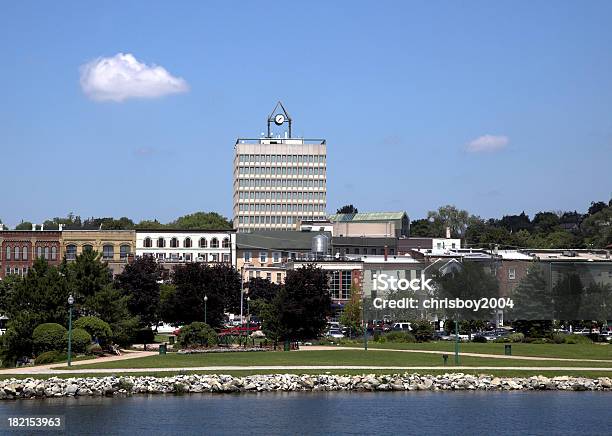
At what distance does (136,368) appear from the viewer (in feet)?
237

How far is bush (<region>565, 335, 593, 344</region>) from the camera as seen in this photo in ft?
350

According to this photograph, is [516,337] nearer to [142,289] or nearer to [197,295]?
[197,295]

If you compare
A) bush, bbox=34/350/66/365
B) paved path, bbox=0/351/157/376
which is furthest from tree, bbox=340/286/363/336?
bush, bbox=34/350/66/365

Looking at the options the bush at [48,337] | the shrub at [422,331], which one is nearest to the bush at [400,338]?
the shrub at [422,331]

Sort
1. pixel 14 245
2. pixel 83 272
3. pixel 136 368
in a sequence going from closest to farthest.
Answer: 1. pixel 136 368
2. pixel 83 272
3. pixel 14 245

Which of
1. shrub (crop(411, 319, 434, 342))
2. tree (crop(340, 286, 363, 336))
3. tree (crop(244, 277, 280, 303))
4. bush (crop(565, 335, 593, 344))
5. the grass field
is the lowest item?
the grass field

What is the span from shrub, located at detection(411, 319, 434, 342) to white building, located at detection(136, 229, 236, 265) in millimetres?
72993

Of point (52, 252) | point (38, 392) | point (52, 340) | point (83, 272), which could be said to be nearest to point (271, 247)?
point (52, 252)

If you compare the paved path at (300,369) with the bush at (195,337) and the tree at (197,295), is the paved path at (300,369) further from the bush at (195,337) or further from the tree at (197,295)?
the tree at (197,295)

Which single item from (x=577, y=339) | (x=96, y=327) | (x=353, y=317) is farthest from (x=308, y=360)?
(x=353, y=317)

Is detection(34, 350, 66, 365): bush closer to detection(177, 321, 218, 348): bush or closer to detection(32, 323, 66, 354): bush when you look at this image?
detection(32, 323, 66, 354): bush

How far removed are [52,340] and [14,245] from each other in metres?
95.7

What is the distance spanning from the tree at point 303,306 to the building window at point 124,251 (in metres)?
74.4

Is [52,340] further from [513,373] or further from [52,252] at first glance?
[52,252]
